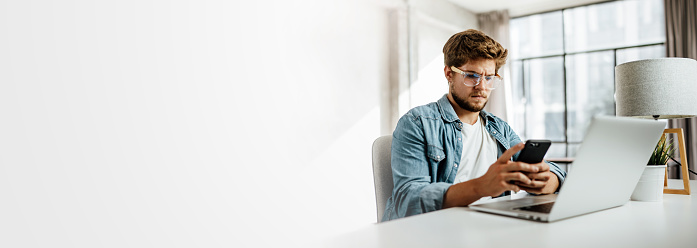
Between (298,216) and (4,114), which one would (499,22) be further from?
(4,114)

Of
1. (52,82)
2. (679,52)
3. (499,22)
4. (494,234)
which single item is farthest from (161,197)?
(679,52)

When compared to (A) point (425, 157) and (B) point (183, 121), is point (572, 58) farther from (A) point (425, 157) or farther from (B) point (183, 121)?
(A) point (425, 157)

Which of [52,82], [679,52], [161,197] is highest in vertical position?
[679,52]

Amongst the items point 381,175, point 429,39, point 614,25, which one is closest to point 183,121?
point 381,175

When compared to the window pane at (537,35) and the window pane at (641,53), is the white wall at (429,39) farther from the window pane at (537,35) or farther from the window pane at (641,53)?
the window pane at (641,53)

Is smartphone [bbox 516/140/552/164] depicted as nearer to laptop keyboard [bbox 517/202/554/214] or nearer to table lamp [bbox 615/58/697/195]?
laptop keyboard [bbox 517/202/554/214]

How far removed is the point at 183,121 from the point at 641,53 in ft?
15.5

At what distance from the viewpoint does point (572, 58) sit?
5312mm

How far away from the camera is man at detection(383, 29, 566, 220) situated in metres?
1.20

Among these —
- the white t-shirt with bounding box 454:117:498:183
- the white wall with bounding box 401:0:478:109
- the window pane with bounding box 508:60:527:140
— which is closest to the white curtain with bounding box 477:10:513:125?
the window pane with bounding box 508:60:527:140

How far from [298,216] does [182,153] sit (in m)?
1.16

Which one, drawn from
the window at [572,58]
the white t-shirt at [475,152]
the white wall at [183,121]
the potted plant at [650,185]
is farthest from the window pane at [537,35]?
the potted plant at [650,185]

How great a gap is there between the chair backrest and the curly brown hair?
39cm

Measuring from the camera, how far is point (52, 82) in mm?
2398
